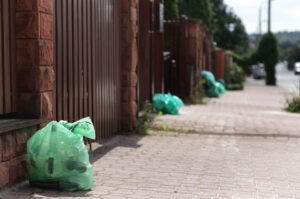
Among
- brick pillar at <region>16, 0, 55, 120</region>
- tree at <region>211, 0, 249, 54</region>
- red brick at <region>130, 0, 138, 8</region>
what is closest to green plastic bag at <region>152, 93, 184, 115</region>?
red brick at <region>130, 0, 138, 8</region>

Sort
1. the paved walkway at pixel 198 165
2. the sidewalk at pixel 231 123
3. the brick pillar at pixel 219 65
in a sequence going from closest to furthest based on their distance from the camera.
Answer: the paved walkway at pixel 198 165, the sidewalk at pixel 231 123, the brick pillar at pixel 219 65

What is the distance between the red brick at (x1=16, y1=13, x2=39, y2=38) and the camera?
450 centimetres

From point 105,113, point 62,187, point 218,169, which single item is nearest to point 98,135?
point 105,113

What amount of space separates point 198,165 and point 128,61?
282 cm

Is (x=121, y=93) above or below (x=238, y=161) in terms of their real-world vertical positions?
above

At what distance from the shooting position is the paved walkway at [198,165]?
432 centimetres

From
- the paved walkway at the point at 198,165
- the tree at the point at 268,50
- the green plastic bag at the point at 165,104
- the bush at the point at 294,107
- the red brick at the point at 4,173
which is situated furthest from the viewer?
the tree at the point at 268,50

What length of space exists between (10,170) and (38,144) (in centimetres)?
36

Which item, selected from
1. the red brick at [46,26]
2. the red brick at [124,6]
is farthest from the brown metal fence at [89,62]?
the red brick at [46,26]

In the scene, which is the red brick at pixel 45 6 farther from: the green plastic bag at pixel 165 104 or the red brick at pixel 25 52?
the green plastic bag at pixel 165 104

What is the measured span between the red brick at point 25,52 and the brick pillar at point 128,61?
331 cm

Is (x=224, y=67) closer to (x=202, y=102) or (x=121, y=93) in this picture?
(x=202, y=102)

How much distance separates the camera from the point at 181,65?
14.1 metres

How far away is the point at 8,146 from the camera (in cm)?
412
